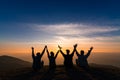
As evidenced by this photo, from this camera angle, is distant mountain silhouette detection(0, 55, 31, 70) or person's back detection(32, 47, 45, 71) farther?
distant mountain silhouette detection(0, 55, 31, 70)

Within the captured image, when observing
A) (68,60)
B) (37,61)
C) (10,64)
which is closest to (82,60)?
(68,60)

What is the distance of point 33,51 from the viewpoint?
27625 mm

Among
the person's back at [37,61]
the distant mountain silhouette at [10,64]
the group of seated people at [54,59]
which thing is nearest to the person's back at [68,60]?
the group of seated people at [54,59]

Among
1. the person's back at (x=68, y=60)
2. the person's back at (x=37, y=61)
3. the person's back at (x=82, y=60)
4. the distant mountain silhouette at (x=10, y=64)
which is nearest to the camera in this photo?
the person's back at (x=37, y=61)

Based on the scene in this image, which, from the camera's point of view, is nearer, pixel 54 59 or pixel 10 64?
pixel 54 59

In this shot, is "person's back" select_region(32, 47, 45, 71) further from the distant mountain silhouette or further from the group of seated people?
the distant mountain silhouette

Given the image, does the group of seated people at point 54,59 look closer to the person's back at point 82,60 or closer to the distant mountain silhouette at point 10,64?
the person's back at point 82,60

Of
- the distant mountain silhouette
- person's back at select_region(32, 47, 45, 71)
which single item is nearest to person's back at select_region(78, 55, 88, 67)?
person's back at select_region(32, 47, 45, 71)

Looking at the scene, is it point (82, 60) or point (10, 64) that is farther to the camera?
point (10, 64)

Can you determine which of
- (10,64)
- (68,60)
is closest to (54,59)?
(68,60)

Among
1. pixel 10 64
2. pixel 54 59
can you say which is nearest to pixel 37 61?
pixel 54 59

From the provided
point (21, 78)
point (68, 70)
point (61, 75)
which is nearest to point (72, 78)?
point (61, 75)

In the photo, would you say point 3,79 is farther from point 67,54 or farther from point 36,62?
point 67,54

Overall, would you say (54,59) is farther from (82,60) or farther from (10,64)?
(10,64)
